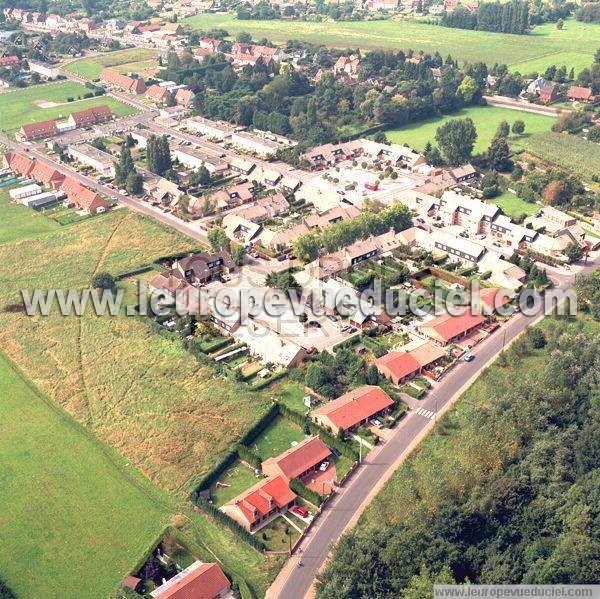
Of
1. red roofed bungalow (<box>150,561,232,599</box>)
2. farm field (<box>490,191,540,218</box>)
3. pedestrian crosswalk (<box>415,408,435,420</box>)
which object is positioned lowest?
pedestrian crosswalk (<box>415,408,435,420</box>)

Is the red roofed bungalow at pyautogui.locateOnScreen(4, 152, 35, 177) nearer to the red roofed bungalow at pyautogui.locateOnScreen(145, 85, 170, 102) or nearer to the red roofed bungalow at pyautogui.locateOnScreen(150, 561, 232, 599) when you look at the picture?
the red roofed bungalow at pyautogui.locateOnScreen(145, 85, 170, 102)

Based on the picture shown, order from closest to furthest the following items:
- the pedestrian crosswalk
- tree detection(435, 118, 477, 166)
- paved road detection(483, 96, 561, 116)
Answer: the pedestrian crosswalk, tree detection(435, 118, 477, 166), paved road detection(483, 96, 561, 116)

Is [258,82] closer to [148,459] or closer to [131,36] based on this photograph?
[131,36]

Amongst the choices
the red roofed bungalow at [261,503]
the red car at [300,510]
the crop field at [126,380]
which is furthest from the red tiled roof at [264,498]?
the crop field at [126,380]

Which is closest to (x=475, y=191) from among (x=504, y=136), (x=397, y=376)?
(x=504, y=136)

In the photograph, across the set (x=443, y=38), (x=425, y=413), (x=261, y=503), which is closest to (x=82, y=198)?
(x=425, y=413)

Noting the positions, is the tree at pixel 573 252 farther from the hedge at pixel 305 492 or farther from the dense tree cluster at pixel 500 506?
the hedge at pixel 305 492

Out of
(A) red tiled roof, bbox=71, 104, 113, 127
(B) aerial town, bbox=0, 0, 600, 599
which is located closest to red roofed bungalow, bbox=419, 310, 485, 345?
(B) aerial town, bbox=0, 0, 600, 599
